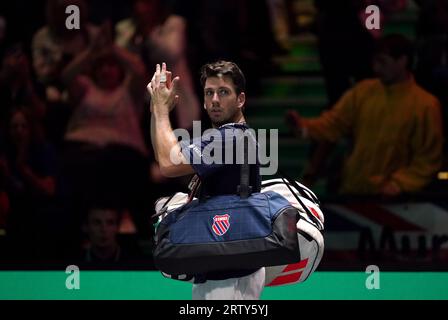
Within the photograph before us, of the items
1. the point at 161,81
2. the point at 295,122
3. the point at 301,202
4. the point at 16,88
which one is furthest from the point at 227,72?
the point at 16,88

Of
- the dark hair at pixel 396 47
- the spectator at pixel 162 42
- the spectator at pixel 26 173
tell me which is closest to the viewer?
the dark hair at pixel 396 47

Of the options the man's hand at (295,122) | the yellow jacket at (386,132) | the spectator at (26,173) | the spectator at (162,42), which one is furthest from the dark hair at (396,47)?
the spectator at (26,173)

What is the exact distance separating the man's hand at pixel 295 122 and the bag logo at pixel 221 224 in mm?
4031

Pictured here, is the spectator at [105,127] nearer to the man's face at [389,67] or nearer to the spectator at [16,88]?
the spectator at [16,88]

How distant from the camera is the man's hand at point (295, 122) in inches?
349

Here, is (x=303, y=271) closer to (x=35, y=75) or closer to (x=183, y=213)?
(x=183, y=213)

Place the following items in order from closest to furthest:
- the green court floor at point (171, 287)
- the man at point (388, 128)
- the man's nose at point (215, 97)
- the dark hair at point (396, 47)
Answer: the man's nose at point (215, 97)
the green court floor at point (171, 287)
the man at point (388, 128)
the dark hair at point (396, 47)

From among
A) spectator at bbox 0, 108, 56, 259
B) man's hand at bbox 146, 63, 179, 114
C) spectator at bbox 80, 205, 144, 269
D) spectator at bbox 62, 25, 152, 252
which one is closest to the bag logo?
man's hand at bbox 146, 63, 179, 114

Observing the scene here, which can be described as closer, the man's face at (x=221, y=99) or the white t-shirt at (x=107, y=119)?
the man's face at (x=221, y=99)

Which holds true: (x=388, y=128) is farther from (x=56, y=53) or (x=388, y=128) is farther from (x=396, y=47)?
(x=56, y=53)

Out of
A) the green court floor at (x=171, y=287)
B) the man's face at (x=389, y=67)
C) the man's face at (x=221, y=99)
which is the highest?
the man's face at (x=221, y=99)
